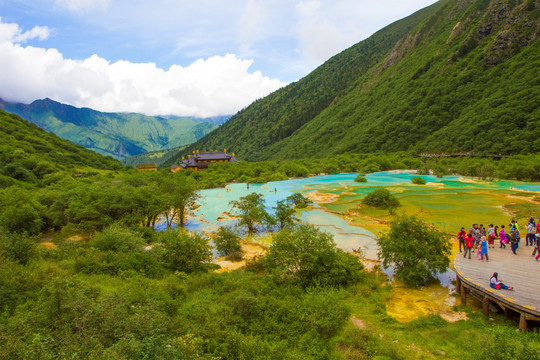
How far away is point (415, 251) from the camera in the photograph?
17.0 meters

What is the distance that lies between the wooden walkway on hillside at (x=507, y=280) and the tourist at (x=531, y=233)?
0.47 metres

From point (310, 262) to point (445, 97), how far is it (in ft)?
394

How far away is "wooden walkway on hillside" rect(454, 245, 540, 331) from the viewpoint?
11.3 m

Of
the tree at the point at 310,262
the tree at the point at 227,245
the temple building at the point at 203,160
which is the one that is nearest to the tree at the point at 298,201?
the tree at the point at 227,245

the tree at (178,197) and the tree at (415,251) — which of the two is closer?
the tree at (415,251)

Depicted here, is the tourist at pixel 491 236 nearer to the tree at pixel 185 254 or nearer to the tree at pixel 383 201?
the tree at pixel 185 254

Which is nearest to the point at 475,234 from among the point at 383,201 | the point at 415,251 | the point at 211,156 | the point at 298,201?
the point at 415,251

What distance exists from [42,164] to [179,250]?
178 ft

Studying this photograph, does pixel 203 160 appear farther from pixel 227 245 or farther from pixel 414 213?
pixel 227 245

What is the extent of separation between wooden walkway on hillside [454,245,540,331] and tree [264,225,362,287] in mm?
5954

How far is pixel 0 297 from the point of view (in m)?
10.8

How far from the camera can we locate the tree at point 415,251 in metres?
16.6

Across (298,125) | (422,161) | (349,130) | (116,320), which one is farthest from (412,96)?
(116,320)

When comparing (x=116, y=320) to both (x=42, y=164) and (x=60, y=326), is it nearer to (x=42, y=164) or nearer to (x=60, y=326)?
(x=60, y=326)
